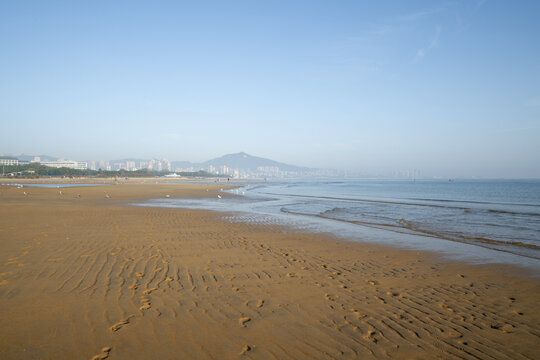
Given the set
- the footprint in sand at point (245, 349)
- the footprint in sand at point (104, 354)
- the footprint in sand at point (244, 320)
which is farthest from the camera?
the footprint in sand at point (244, 320)

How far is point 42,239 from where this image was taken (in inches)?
384

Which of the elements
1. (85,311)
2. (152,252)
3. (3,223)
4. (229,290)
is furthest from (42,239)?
(229,290)

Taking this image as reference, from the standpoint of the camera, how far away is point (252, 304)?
5.23m

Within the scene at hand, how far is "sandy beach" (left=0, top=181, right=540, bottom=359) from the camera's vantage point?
12.8 feet

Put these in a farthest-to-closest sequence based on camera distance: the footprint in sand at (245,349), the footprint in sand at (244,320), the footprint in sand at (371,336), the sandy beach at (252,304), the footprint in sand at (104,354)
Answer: the footprint in sand at (244,320) → the footprint in sand at (371,336) → the sandy beach at (252,304) → the footprint in sand at (245,349) → the footprint in sand at (104,354)

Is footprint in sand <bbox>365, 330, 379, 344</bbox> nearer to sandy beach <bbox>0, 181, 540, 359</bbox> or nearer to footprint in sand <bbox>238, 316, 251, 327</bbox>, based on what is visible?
sandy beach <bbox>0, 181, 540, 359</bbox>

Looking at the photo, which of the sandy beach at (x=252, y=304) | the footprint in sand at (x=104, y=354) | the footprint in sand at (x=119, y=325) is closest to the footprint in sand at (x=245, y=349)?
the sandy beach at (x=252, y=304)

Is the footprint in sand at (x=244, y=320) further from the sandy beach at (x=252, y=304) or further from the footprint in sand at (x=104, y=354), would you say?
the footprint in sand at (x=104, y=354)

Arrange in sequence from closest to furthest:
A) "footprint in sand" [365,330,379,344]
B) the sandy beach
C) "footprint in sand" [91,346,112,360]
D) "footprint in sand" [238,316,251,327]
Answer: "footprint in sand" [91,346,112,360], the sandy beach, "footprint in sand" [365,330,379,344], "footprint in sand" [238,316,251,327]

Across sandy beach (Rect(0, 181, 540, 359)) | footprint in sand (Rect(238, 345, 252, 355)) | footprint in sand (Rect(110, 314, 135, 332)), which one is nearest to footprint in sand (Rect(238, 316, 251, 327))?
sandy beach (Rect(0, 181, 540, 359))

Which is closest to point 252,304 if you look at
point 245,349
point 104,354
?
point 245,349

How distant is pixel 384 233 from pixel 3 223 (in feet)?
53.5

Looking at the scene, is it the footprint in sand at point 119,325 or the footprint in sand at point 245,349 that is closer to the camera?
the footprint in sand at point 245,349

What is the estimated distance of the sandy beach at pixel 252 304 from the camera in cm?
389
